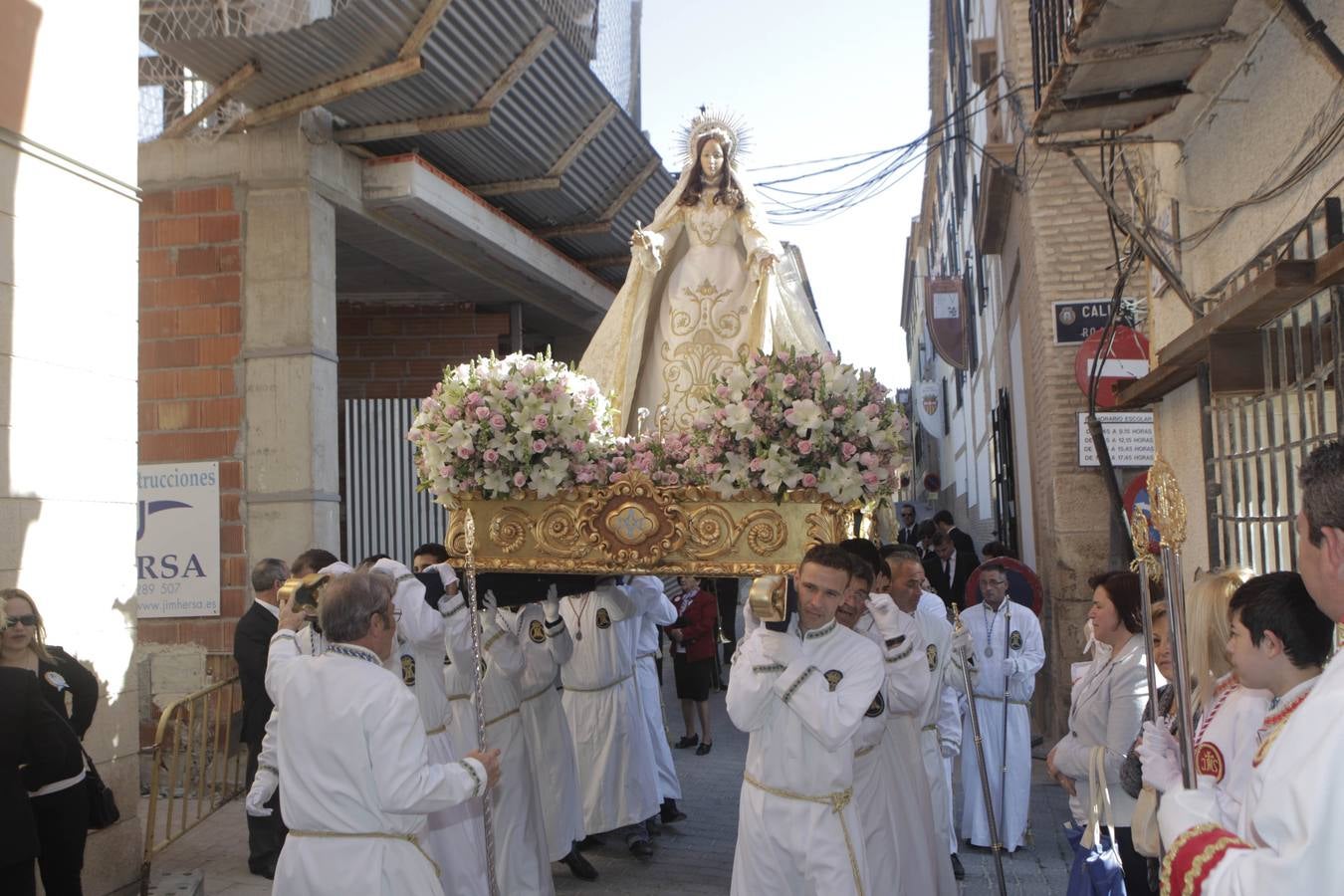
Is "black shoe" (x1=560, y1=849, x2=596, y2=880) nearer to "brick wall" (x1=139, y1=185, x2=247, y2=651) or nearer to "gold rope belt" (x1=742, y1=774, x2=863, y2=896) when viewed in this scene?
"gold rope belt" (x1=742, y1=774, x2=863, y2=896)

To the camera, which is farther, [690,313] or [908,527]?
[908,527]

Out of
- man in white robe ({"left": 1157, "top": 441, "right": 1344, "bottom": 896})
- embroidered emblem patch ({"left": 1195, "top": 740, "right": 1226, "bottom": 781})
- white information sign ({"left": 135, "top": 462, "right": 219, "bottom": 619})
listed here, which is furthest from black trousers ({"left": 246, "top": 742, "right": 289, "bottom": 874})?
man in white robe ({"left": 1157, "top": 441, "right": 1344, "bottom": 896})

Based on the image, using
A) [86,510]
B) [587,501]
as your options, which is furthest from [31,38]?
[587,501]

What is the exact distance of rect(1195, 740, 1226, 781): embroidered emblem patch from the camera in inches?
116

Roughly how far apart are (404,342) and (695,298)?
699 cm

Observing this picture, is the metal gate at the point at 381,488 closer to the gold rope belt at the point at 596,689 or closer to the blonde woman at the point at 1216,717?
the gold rope belt at the point at 596,689

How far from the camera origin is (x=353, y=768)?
3.74 meters

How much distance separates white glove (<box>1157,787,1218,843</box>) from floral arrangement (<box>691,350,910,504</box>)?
2.47m

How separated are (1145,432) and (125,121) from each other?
776 cm

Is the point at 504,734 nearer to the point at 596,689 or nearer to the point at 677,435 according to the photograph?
the point at 596,689

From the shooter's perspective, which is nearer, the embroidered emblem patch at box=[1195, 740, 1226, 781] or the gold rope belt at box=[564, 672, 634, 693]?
the embroidered emblem patch at box=[1195, 740, 1226, 781]

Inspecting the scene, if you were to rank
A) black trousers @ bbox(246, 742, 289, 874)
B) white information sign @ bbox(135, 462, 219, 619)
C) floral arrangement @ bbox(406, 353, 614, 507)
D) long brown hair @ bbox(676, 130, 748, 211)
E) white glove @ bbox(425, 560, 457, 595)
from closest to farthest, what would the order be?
floral arrangement @ bbox(406, 353, 614, 507), white glove @ bbox(425, 560, 457, 595), long brown hair @ bbox(676, 130, 748, 211), black trousers @ bbox(246, 742, 289, 874), white information sign @ bbox(135, 462, 219, 619)

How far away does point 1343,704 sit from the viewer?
1.81 meters

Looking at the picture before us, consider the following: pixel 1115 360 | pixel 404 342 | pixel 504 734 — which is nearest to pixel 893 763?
pixel 504 734
